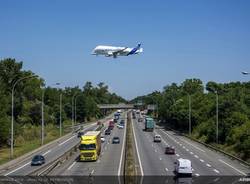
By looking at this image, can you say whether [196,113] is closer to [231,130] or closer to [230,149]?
[231,130]

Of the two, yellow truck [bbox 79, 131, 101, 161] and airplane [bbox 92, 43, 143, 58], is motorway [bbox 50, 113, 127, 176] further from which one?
airplane [bbox 92, 43, 143, 58]

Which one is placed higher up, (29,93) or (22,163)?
(29,93)

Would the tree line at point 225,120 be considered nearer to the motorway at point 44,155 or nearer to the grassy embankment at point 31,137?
the motorway at point 44,155

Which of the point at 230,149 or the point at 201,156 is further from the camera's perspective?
the point at 230,149

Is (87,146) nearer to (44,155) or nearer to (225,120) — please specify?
(44,155)

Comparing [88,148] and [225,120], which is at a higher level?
[225,120]

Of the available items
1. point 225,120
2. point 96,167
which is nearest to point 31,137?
point 225,120

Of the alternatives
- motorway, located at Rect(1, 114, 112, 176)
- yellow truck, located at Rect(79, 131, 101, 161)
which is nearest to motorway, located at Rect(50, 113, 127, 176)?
yellow truck, located at Rect(79, 131, 101, 161)

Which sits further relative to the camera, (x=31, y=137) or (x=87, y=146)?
(x=31, y=137)

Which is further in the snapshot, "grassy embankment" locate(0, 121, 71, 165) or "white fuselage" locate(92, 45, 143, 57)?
"grassy embankment" locate(0, 121, 71, 165)

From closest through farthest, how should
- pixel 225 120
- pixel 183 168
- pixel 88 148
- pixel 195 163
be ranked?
pixel 183 168, pixel 195 163, pixel 88 148, pixel 225 120

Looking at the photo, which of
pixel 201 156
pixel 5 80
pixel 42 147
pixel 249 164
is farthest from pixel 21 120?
pixel 249 164
